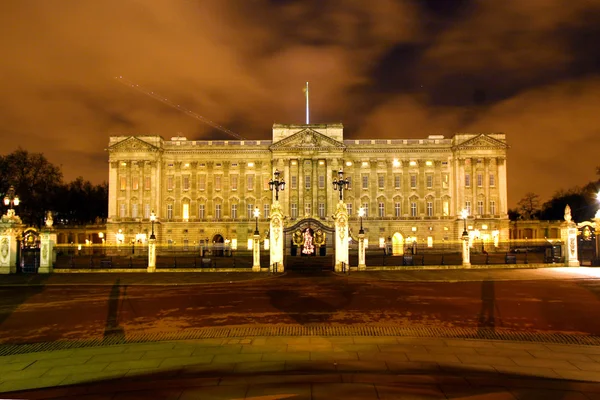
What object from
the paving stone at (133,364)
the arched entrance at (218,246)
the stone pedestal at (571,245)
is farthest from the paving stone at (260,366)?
the arched entrance at (218,246)

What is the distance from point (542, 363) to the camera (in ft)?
32.6

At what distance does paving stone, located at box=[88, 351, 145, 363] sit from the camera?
34.7ft

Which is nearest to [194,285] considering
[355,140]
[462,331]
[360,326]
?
[360,326]

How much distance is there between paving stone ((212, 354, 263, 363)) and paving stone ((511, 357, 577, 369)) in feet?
19.0

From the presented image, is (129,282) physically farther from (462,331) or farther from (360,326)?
(462,331)

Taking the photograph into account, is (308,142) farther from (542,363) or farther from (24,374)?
(24,374)

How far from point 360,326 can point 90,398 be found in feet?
25.7

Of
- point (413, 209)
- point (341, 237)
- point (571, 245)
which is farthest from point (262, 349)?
point (413, 209)

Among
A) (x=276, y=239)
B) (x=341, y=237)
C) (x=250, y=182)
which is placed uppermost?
(x=250, y=182)

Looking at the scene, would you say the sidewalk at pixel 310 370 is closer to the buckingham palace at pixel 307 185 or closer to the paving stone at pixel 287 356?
the paving stone at pixel 287 356

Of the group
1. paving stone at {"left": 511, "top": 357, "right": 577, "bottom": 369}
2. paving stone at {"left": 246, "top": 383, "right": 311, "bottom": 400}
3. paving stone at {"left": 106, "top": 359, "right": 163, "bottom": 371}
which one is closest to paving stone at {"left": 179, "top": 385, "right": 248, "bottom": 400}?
paving stone at {"left": 246, "top": 383, "right": 311, "bottom": 400}

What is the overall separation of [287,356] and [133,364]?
345 cm

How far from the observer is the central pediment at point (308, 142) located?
77562 millimetres

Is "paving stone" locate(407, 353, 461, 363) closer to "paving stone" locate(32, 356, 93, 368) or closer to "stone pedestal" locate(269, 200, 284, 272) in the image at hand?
"paving stone" locate(32, 356, 93, 368)
